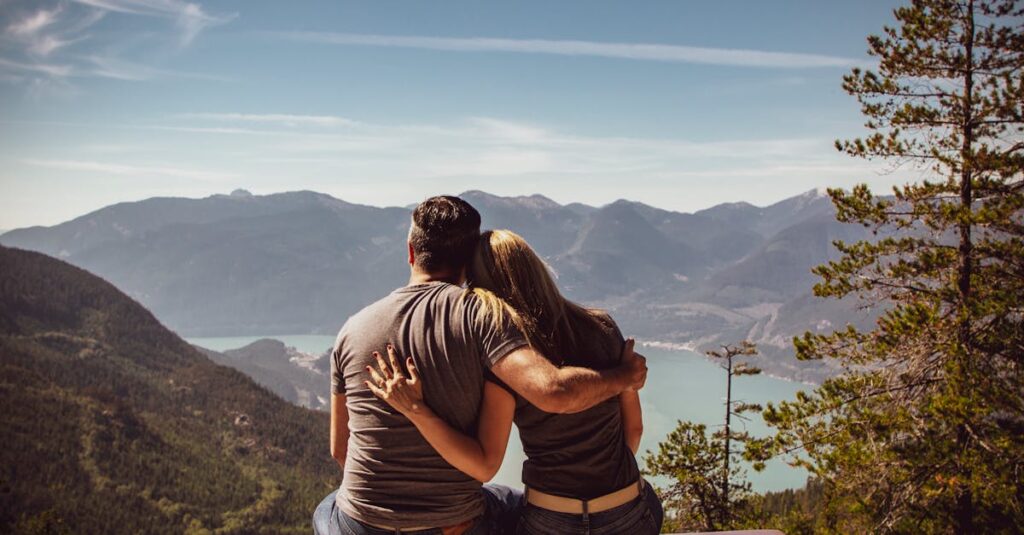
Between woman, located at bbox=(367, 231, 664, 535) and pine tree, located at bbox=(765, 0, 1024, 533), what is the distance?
7464 millimetres

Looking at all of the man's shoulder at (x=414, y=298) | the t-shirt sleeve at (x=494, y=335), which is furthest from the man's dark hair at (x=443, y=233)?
the t-shirt sleeve at (x=494, y=335)

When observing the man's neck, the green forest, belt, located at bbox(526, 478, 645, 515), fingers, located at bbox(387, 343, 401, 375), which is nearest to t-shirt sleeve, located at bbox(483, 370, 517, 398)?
fingers, located at bbox(387, 343, 401, 375)

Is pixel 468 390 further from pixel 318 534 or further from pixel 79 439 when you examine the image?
pixel 79 439

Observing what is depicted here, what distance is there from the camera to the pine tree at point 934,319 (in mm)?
9156

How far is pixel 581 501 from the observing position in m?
2.90

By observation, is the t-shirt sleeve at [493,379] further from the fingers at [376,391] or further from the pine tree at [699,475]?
the pine tree at [699,475]

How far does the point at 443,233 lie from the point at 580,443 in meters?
1.04

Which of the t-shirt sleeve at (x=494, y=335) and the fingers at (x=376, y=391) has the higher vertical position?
the t-shirt sleeve at (x=494, y=335)

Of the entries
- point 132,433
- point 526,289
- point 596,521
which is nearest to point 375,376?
point 526,289

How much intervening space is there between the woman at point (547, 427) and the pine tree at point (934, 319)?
7.46 metres

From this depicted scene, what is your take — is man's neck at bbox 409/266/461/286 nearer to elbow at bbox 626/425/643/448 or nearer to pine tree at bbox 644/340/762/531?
elbow at bbox 626/425/643/448

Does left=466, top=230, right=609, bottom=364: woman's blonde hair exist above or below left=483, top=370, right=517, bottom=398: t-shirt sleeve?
above

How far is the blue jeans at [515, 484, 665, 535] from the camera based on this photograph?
9.54 feet

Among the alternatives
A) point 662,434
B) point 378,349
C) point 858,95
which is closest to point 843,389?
point 858,95
